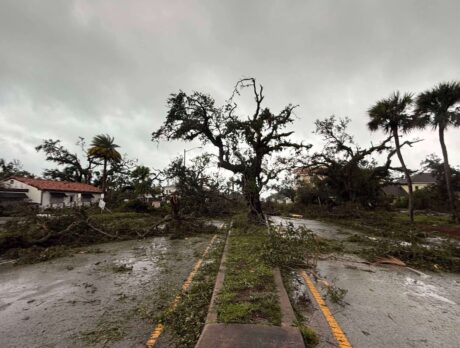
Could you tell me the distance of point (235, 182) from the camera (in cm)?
1892

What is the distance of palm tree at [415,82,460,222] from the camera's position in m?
18.3

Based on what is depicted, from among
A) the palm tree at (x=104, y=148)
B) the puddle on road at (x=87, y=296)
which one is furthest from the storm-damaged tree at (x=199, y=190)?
the palm tree at (x=104, y=148)

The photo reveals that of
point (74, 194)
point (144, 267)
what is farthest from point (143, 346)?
point (74, 194)

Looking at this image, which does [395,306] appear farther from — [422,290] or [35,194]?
[35,194]

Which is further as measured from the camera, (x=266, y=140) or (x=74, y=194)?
(x=74, y=194)

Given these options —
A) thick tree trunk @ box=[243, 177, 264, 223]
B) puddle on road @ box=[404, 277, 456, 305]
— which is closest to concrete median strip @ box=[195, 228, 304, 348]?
puddle on road @ box=[404, 277, 456, 305]

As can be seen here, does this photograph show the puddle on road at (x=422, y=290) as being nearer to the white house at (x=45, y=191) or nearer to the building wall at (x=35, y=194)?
the white house at (x=45, y=191)

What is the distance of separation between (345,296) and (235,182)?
14110 millimetres

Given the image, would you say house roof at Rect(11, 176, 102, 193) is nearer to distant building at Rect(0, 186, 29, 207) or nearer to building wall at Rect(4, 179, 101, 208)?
building wall at Rect(4, 179, 101, 208)

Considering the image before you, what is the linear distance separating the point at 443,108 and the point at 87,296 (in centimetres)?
2263

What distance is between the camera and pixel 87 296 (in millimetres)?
5141

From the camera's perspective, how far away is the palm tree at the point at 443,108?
18.3 m

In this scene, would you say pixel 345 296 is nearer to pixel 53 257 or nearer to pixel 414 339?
pixel 414 339

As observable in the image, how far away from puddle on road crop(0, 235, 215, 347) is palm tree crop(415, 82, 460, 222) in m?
18.9
